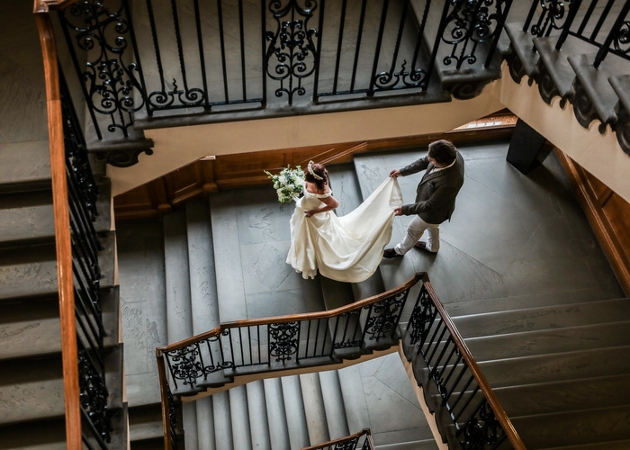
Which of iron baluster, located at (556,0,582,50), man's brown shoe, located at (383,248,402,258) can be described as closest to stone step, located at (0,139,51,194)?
man's brown shoe, located at (383,248,402,258)

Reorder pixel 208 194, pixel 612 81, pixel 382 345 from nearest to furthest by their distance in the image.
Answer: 1. pixel 612 81
2. pixel 382 345
3. pixel 208 194

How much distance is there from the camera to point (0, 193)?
3695mm

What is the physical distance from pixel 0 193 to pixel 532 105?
3.78 metres

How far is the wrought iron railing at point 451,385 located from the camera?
3.97m

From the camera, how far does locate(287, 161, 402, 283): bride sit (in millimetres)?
5297

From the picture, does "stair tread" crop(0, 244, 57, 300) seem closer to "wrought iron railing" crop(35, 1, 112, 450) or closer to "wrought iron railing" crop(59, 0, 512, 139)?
"wrought iron railing" crop(35, 1, 112, 450)

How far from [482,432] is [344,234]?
223 centimetres

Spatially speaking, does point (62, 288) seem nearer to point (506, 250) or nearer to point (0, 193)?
point (0, 193)

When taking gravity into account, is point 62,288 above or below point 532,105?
below

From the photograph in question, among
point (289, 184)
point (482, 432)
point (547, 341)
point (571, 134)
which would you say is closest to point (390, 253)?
point (289, 184)

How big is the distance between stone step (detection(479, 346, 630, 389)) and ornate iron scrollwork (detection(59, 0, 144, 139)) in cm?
366

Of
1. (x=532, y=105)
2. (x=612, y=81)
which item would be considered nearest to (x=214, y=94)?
(x=532, y=105)

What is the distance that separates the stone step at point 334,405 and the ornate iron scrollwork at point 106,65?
4.24 metres

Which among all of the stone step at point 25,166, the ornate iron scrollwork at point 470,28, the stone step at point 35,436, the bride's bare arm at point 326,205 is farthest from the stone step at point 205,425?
the ornate iron scrollwork at point 470,28
